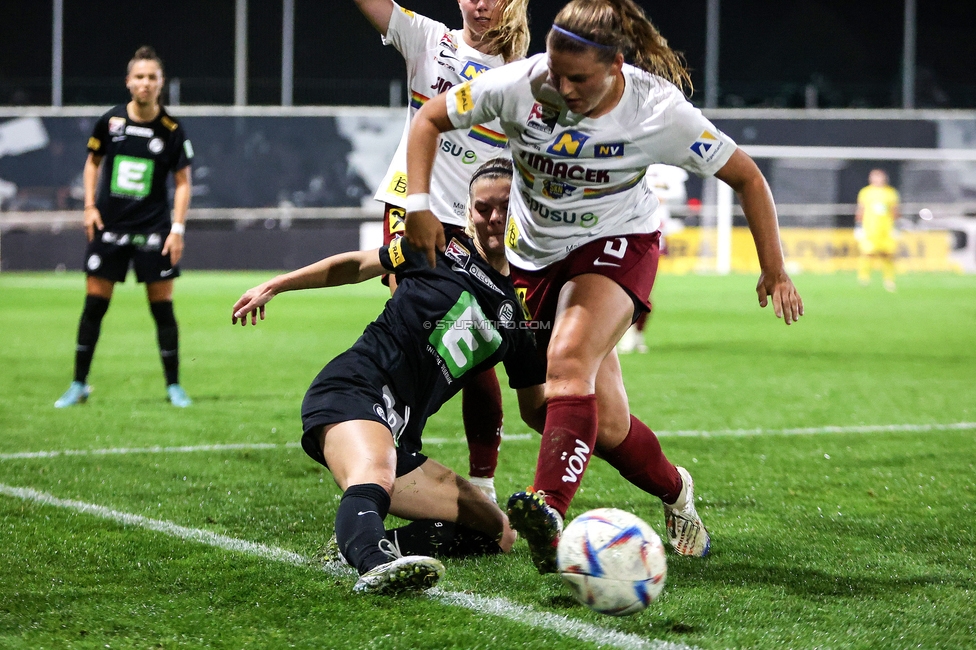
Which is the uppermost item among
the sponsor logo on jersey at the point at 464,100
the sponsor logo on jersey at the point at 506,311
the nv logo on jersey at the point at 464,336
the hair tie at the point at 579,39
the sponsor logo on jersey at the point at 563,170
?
the hair tie at the point at 579,39

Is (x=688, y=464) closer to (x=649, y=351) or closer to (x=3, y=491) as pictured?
(x=3, y=491)

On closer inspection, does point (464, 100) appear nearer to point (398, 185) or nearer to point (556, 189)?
Result: point (556, 189)

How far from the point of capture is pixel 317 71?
30.7 meters

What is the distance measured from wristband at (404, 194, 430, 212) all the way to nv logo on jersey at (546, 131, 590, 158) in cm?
42

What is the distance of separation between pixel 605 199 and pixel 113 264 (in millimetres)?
4598

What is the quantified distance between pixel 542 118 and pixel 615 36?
32 cm

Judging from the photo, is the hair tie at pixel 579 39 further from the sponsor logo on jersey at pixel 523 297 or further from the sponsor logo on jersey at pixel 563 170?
the sponsor logo on jersey at pixel 523 297

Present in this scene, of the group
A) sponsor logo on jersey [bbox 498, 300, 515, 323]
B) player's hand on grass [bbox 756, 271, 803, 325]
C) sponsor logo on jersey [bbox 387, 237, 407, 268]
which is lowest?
sponsor logo on jersey [bbox 498, 300, 515, 323]

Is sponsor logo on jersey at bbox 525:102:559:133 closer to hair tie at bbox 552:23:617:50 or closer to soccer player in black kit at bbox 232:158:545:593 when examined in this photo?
hair tie at bbox 552:23:617:50

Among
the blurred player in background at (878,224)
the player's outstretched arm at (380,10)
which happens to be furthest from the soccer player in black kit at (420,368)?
the blurred player in background at (878,224)

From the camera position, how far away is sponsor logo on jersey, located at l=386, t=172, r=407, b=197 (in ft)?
15.3

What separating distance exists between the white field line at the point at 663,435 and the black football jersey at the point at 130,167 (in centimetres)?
207

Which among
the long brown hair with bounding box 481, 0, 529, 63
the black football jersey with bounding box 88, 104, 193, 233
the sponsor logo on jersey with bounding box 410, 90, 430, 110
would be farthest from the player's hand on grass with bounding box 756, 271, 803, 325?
the black football jersey with bounding box 88, 104, 193, 233

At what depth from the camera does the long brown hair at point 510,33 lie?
4430mm
